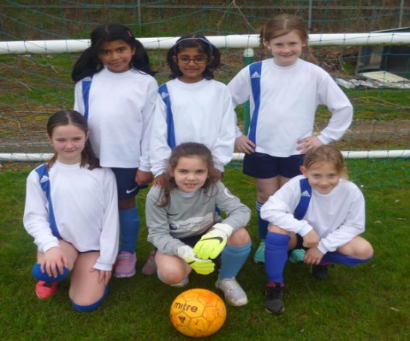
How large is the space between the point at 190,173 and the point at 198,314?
2.28ft

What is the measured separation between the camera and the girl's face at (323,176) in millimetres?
2484

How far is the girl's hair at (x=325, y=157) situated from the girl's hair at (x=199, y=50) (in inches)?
27.7

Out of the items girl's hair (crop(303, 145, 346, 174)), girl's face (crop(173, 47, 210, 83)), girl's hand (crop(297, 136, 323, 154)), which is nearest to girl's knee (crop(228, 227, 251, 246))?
girl's hair (crop(303, 145, 346, 174))

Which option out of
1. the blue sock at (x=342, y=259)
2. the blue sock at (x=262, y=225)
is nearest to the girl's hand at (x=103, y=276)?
the blue sock at (x=262, y=225)

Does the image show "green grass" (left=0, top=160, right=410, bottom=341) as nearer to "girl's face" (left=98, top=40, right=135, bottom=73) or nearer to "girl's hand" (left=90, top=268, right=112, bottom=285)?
"girl's hand" (left=90, top=268, right=112, bottom=285)

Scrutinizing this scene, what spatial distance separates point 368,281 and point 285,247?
0.65 meters

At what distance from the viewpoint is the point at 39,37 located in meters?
8.11

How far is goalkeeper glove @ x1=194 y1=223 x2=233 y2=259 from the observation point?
233 cm

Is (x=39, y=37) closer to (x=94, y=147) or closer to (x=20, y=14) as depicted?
(x=20, y=14)

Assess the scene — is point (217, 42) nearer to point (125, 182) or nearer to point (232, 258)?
point (125, 182)

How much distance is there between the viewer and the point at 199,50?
8.29ft

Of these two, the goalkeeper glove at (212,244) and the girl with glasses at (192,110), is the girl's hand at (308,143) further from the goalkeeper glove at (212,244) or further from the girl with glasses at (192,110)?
the goalkeeper glove at (212,244)

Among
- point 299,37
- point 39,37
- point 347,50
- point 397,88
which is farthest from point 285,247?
point 347,50

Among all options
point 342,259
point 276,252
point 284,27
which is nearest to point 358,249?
A: point 342,259
